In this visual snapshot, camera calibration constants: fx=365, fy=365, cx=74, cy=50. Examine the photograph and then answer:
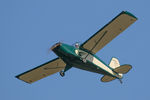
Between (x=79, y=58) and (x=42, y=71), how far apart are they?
4131 mm

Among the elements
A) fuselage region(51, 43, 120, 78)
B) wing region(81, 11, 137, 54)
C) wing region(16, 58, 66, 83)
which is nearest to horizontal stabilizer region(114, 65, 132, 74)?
fuselage region(51, 43, 120, 78)

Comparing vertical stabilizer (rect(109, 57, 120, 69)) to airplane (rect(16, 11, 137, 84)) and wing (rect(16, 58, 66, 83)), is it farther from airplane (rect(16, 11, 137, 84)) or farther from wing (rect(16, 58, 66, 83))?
wing (rect(16, 58, 66, 83))

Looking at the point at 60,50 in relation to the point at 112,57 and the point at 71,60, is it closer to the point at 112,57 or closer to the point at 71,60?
the point at 71,60

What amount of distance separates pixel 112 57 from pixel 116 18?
6.26 m

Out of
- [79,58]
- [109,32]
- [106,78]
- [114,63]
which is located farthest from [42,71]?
[109,32]

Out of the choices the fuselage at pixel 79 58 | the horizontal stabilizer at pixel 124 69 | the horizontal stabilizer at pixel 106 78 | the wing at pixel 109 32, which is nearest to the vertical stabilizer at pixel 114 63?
the horizontal stabilizer at pixel 106 78

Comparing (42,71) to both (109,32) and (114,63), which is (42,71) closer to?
(114,63)

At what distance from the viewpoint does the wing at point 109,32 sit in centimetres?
2336

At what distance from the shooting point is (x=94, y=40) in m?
24.5

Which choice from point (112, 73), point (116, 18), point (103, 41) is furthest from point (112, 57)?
point (116, 18)

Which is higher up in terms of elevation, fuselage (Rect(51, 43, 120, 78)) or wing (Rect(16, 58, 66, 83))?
wing (Rect(16, 58, 66, 83))

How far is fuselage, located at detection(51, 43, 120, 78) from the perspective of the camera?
77.9ft

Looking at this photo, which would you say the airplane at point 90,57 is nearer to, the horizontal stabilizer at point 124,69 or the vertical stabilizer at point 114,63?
the horizontal stabilizer at point 124,69

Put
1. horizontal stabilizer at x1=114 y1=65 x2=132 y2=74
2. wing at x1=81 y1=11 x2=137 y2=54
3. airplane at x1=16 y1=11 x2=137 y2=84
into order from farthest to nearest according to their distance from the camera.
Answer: horizontal stabilizer at x1=114 y1=65 x2=132 y2=74, airplane at x1=16 y1=11 x2=137 y2=84, wing at x1=81 y1=11 x2=137 y2=54
